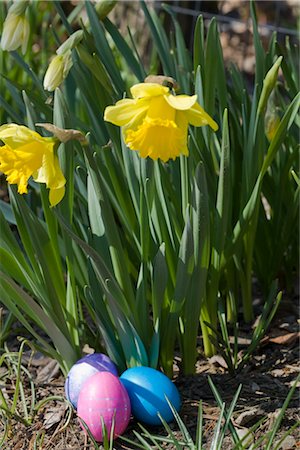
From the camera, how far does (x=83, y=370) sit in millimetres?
1779

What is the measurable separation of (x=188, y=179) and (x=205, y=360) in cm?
57

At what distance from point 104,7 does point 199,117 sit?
70cm

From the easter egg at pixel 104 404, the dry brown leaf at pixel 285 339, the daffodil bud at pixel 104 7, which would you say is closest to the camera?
the easter egg at pixel 104 404

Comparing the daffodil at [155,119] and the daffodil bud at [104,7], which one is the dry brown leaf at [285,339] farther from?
the daffodil bud at [104,7]

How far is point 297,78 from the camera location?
2262mm

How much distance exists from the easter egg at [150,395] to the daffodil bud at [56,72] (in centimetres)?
73

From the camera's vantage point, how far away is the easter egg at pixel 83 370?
5.79ft

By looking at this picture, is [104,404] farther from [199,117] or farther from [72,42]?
[72,42]

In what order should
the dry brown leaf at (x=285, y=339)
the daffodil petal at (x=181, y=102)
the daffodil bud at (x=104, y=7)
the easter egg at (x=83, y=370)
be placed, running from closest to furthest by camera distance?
1. the daffodil petal at (x=181, y=102)
2. the easter egg at (x=83, y=370)
3. the daffodil bud at (x=104, y=7)
4. the dry brown leaf at (x=285, y=339)

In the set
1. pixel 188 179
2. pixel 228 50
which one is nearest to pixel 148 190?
pixel 188 179

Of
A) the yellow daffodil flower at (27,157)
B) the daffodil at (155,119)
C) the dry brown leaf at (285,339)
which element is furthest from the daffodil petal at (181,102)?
the dry brown leaf at (285,339)

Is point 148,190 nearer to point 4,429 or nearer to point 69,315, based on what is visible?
point 69,315

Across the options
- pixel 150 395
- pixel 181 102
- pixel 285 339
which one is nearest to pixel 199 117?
pixel 181 102

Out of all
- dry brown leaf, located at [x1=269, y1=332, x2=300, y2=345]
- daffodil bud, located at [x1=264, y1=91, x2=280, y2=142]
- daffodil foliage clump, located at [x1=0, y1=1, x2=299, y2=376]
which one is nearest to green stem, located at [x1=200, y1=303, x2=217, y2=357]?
daffodil foliage clump, located at [x1=0, y1=1, x2=299, y2=376]
